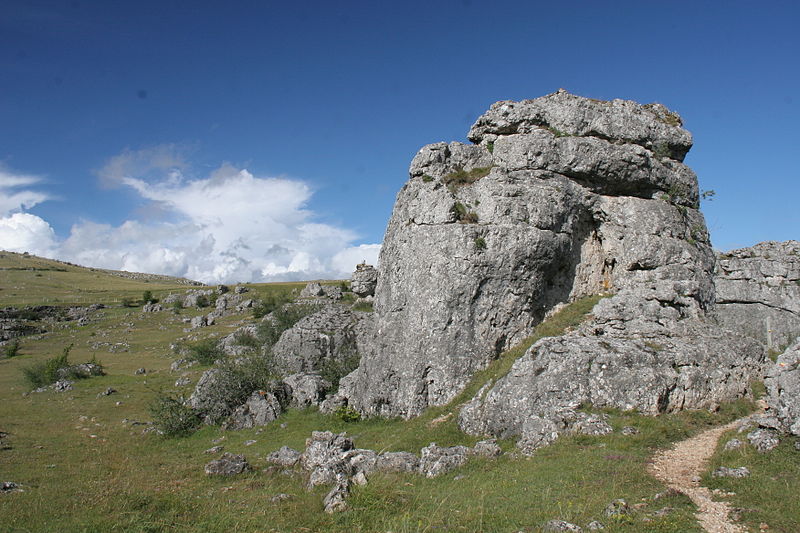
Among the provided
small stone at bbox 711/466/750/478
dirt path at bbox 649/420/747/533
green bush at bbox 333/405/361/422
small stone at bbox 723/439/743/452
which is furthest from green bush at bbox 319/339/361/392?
small stone at bbox 711/466/750/478

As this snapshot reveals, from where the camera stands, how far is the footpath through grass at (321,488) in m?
12.3

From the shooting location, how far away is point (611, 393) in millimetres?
19859

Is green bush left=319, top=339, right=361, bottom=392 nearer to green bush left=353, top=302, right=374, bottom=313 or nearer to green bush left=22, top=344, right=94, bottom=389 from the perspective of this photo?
green bush left=353, top=302, right=374, bottom=313

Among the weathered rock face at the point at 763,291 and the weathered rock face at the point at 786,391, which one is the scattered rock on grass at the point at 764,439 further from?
the weathered rock face at the point at 763,291

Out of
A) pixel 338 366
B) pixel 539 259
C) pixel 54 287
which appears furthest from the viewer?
pixel 54 287

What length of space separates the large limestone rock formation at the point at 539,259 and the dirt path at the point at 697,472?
4.47 meters

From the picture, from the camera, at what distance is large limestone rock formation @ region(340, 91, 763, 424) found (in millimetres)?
22062

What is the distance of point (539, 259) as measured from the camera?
27031mm

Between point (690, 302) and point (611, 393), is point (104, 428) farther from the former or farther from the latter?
point (690, 302)

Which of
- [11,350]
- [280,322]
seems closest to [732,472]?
[280,322]

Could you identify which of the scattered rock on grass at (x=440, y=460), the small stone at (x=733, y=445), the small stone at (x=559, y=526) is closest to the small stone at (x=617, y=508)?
the small stone at (x=559, y=526)

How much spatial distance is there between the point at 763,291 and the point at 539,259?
66.9ft

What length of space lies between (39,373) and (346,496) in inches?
2031

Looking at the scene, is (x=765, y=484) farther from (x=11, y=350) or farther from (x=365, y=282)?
(x=11, y=350)
